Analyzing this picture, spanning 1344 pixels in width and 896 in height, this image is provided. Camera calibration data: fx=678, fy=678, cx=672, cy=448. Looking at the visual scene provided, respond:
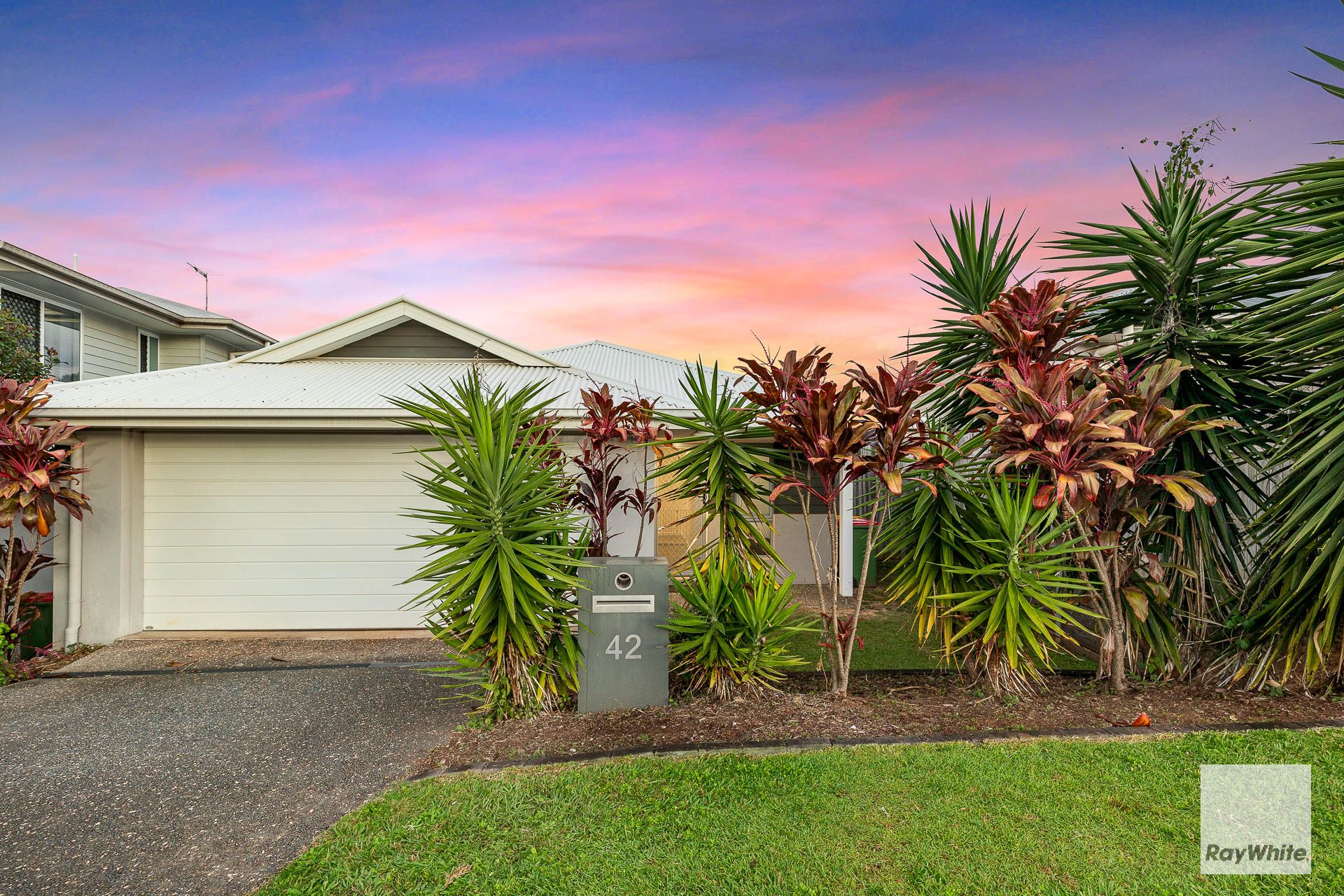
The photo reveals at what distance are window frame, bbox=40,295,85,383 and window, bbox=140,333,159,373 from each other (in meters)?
1.63

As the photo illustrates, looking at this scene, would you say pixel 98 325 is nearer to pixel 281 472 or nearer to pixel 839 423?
pixel 281 472

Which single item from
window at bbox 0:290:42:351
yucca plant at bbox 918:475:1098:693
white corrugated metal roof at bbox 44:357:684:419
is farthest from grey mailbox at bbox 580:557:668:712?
window at bbox 0:290:42:351

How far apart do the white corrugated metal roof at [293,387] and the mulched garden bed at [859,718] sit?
10.2 feet

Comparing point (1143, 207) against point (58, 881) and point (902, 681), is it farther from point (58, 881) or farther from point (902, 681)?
point (58, 881)

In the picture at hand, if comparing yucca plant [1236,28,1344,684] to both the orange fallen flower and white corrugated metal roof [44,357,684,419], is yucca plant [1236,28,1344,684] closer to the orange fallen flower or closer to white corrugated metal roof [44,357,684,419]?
the orange fallen flower

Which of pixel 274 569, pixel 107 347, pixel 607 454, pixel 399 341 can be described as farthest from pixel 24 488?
pixel 107 347

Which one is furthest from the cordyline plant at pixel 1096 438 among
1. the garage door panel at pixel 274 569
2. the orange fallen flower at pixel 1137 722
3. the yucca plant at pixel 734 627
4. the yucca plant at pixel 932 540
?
the garage door panel at pixel 274 569

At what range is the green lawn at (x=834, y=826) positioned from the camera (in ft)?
8.68

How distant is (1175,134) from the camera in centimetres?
1695

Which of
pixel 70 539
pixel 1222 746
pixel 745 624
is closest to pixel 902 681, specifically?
→ pixel 745 624

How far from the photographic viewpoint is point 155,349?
15047 mm

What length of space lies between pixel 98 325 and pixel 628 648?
1443cm

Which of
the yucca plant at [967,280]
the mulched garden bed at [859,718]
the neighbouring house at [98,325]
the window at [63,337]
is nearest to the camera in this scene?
Answer: the mulched garden bed at [859,718]

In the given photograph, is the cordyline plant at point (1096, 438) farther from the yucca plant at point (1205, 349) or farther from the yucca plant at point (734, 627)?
the yucca plant at point (734, 627)
